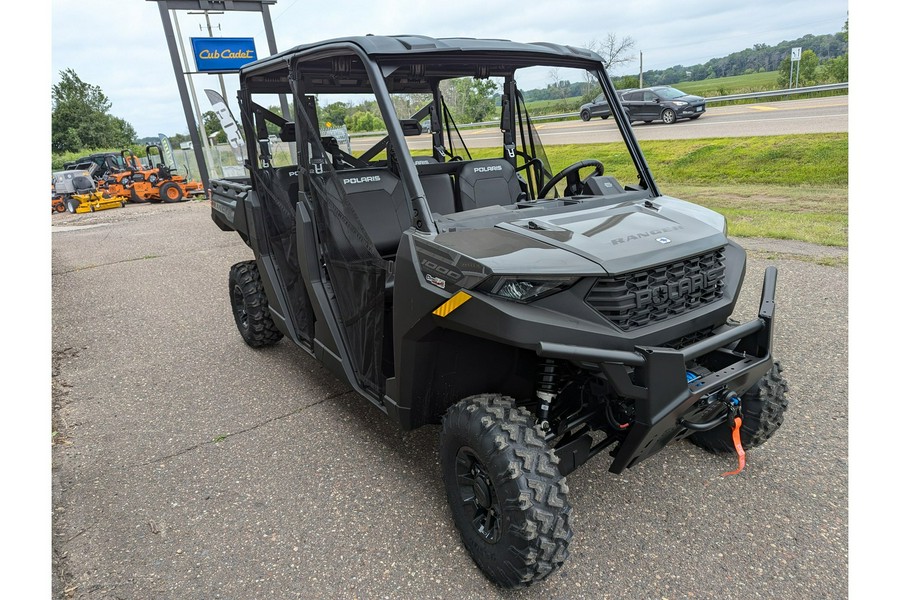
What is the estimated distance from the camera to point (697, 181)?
11227 millimetres

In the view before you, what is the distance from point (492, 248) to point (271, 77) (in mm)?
2368

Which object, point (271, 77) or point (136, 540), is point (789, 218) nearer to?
point (271, 77)

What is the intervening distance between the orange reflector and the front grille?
0.43 metres

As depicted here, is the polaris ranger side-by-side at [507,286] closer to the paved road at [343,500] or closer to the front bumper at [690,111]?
the paved road at [343,500]

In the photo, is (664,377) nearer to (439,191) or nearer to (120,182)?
(439,191)

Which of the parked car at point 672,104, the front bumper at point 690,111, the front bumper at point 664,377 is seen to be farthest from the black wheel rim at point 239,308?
the front bumper at point 690,111

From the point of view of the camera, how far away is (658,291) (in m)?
2.14

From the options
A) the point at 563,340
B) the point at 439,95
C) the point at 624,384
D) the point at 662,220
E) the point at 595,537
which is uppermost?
the point at 439,95

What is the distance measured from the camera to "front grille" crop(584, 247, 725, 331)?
206 centimetres

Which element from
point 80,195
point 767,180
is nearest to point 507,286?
point 767,180

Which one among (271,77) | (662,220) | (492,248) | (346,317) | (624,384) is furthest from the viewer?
(271,77)

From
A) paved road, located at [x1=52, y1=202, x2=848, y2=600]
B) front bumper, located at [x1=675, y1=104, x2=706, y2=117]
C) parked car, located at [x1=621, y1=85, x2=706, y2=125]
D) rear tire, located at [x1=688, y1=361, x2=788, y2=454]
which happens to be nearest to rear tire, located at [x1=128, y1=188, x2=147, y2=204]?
paved road, located at [x1=52, y1=202, x2=848, y2=600]

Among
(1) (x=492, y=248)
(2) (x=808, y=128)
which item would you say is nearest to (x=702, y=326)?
A: (1) (x=492, y=248)

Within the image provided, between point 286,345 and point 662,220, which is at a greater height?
point 662,220
